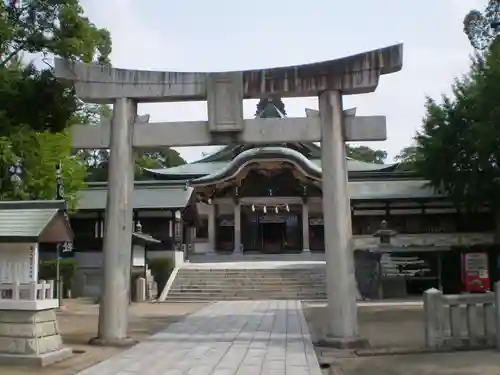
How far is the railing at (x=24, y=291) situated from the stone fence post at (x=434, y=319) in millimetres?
6347

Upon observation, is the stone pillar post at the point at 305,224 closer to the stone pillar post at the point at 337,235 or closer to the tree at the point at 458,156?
the tree at the point at 458,156

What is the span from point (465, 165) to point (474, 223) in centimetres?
628

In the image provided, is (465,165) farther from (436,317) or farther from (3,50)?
(3,50)

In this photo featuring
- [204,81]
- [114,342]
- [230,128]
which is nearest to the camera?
[114,342]

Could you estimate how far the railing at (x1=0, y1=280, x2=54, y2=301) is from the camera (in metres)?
8.63

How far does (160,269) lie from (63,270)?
4407mm

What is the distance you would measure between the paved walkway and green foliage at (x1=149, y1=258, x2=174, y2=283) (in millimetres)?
11258

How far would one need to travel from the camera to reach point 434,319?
9.80 m

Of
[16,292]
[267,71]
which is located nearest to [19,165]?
[16,292]

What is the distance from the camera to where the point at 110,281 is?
1063 centimetres

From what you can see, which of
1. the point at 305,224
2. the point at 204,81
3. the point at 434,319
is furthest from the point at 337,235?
the point at 305,224

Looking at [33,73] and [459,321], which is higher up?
[33,73]

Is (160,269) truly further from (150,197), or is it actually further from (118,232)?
(118,232)

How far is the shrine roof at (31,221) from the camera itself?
9047 millimetres
